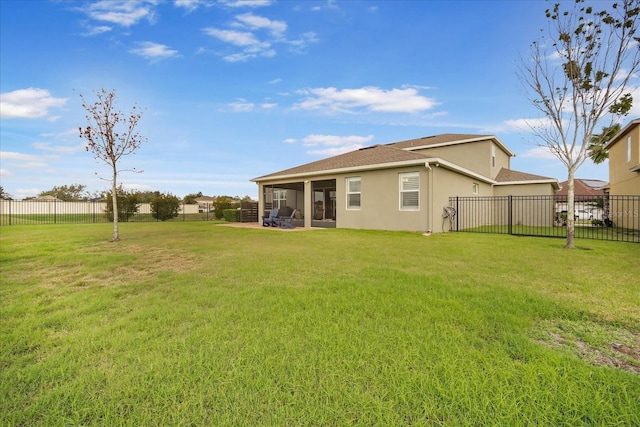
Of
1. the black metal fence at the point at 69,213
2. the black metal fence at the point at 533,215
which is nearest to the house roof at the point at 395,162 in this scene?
the black metal fence at the point at 533,215

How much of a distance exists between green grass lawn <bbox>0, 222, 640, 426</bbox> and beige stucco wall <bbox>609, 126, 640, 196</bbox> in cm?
1285

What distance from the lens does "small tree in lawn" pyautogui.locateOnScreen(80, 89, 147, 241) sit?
9.80 metres

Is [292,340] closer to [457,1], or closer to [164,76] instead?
[457,1]

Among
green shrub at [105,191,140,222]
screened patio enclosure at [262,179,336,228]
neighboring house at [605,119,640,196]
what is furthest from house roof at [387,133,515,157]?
green shrub at [105,191,140,222]

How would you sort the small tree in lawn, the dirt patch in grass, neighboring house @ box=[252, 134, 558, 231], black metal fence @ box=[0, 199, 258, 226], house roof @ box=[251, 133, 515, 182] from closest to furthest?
the dirt patch in grass, the small tree in lawn, neighboring house @ box=[252, 134, 558, 231], house roof @ box=[251, 133, 515, 182], black metal fence @ box=[0, 199, 258, 226]

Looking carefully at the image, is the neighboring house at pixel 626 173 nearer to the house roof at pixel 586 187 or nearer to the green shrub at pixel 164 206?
the house roof at pixel 586 187

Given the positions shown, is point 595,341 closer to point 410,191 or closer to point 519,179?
point 410,191

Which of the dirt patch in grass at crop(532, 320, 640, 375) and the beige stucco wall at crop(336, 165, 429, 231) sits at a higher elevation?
the beige stucco wall at crop(336, 165, 429, 231)

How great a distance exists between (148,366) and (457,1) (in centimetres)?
1360

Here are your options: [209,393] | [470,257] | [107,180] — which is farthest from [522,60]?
[107,180]

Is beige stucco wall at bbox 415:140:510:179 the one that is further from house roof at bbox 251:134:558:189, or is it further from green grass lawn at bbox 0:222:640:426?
green grass lawn at bbox 0:222:640:426

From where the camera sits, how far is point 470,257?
660 centimetres

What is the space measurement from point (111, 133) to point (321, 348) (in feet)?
36.7

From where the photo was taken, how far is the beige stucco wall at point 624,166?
43.3 ft
